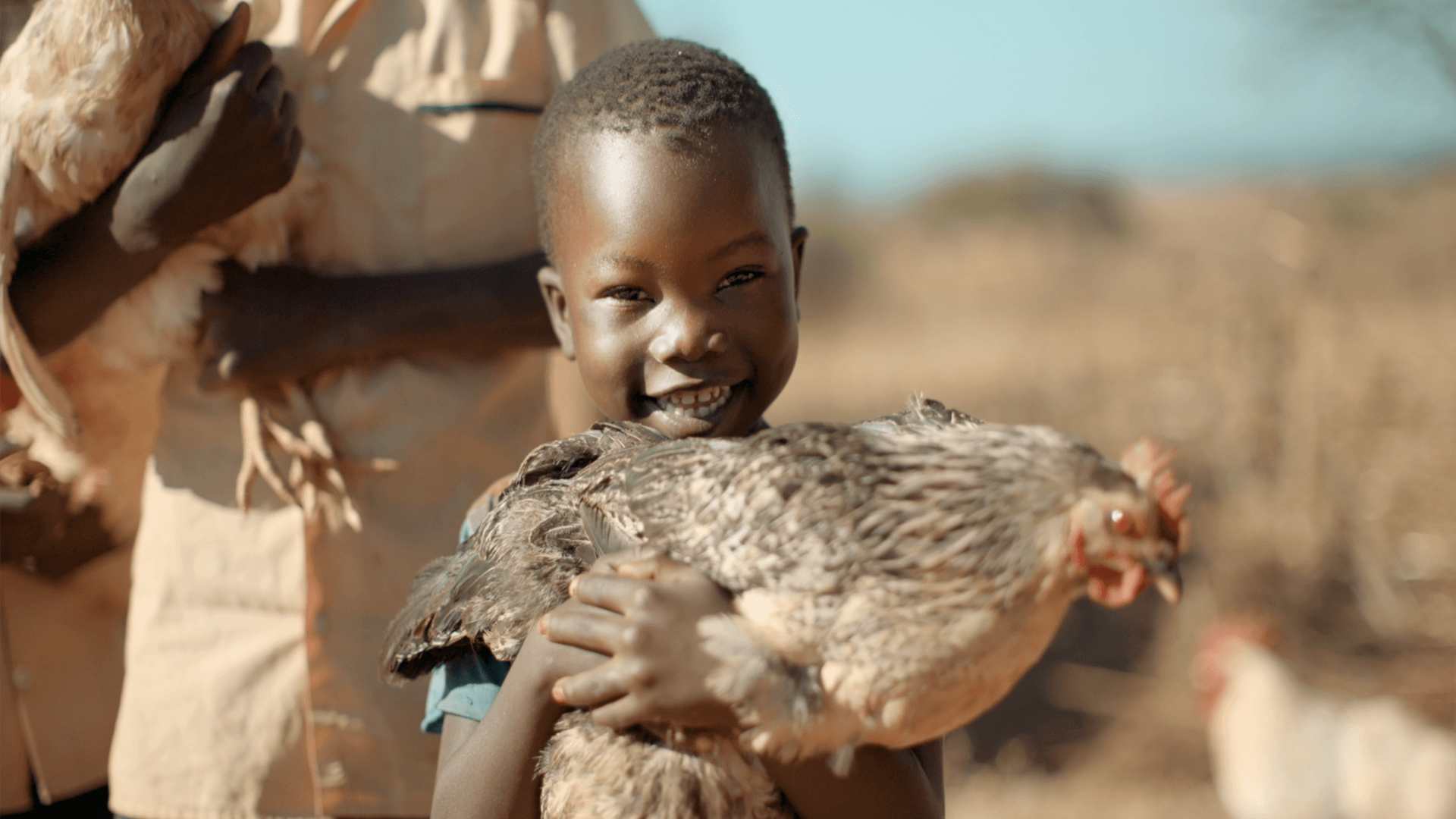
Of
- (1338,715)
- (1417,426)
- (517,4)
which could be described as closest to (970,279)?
(1417,426)

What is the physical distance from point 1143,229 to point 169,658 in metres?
29.3

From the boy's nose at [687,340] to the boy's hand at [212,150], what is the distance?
99cm

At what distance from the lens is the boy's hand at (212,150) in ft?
6.89

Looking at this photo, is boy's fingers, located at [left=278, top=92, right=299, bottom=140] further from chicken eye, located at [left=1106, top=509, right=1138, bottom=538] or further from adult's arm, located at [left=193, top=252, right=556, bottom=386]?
chicken eye, located at [left=1106, top=509, right=1138, bottom=538]

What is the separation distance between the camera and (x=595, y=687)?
131 centimetres

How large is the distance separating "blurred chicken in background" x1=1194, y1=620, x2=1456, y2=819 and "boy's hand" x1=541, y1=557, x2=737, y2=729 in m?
4.31

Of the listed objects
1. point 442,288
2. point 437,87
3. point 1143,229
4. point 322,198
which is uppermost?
point 437,87

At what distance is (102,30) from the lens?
2.06 metres

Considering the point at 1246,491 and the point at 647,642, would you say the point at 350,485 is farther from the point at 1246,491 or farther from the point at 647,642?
the point at 1246,491

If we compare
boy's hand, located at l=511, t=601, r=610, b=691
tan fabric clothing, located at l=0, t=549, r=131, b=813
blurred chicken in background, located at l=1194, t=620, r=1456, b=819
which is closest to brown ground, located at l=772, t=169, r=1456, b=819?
blurred chicken in background, located at l=1194, t=620, r=1456, b=819

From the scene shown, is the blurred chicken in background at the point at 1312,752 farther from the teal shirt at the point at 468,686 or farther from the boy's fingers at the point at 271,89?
the boy's fingers at the point at 271,89

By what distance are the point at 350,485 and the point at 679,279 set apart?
106cm

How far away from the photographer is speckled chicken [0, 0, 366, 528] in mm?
2084

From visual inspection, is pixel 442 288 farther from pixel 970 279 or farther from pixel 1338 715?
pixel 970 279
